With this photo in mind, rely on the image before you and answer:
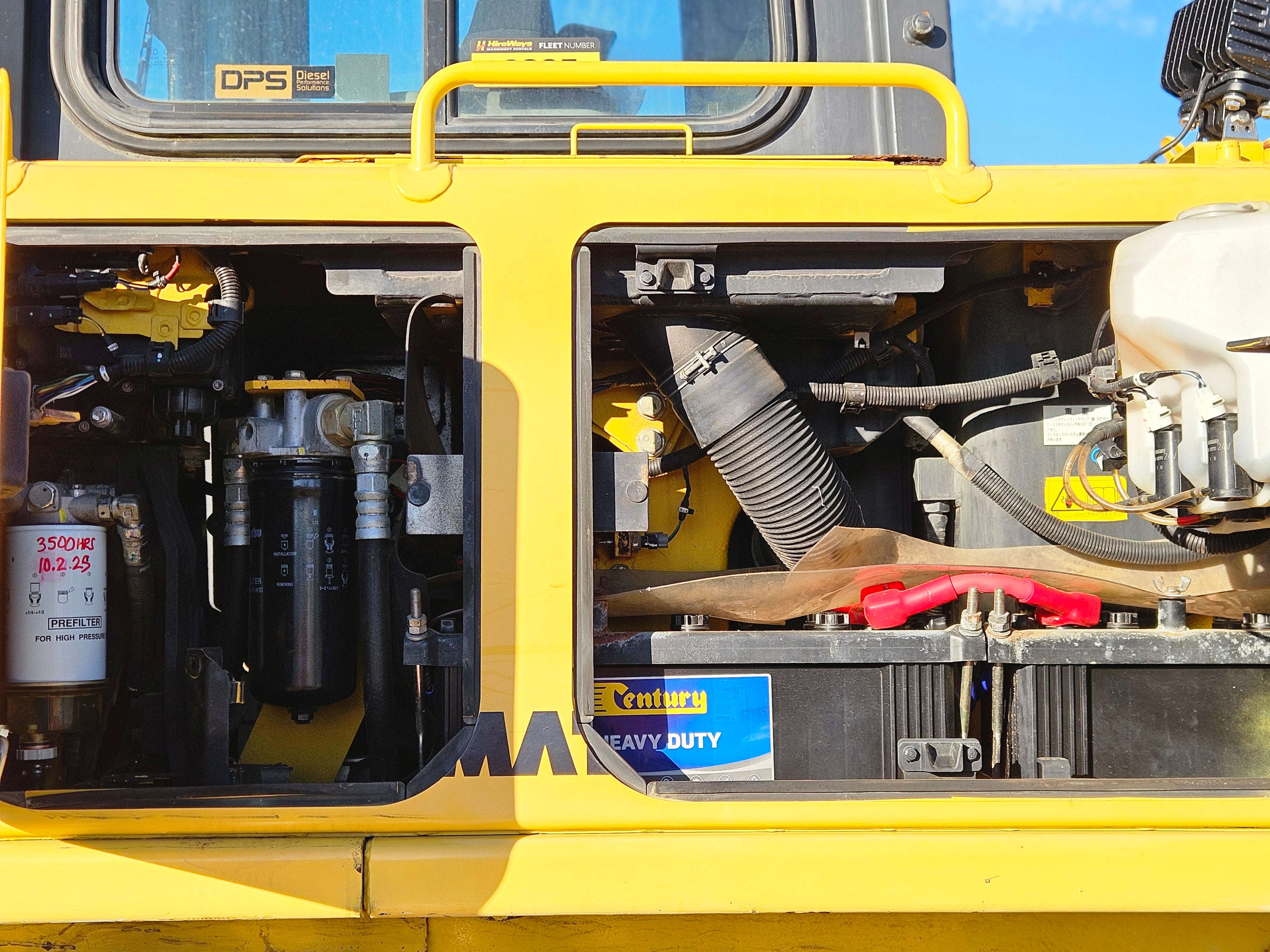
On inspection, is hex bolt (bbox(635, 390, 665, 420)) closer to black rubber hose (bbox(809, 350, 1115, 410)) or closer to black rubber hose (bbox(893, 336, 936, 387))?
black rubber hose (bbox(809, 350, 1115, 410))

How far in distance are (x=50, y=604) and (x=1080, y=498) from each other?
1758 millimetres

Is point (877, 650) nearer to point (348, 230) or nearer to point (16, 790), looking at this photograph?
point (348, 230)

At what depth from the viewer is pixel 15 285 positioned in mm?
1531

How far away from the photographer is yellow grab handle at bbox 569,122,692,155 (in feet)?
5.76

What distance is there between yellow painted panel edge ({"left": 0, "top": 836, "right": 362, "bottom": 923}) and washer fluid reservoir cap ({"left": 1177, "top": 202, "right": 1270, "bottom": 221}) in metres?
1.59

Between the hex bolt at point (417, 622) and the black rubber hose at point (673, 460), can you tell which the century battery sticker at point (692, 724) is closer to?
the hex bolt at point (417, 622)

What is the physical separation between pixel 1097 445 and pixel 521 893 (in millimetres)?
1245

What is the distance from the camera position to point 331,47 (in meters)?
1.87

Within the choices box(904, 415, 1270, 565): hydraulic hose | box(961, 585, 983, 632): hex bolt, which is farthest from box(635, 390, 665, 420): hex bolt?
box(961, 585, 983, 632): hex bolt

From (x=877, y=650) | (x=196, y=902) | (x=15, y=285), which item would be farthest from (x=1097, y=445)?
(x=15, y=285)

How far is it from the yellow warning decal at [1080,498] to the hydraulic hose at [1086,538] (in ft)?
0.12

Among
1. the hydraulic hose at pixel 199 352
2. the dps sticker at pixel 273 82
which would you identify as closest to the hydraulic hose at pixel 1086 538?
the hydraulic hose at pixel 199 352

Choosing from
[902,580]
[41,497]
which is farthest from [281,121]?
[902,580]

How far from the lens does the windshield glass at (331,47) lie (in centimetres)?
185
